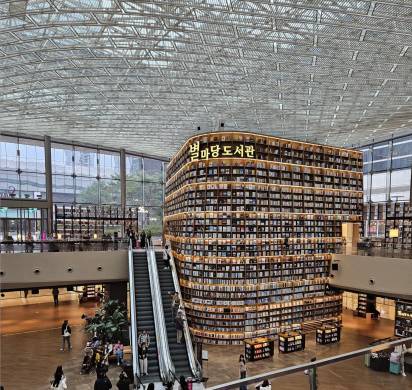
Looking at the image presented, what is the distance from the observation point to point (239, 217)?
14.1 m

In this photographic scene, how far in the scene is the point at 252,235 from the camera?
14.3 m

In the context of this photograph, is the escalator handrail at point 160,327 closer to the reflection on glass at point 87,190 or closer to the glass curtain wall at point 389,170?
the reflection on glass at point 87,190

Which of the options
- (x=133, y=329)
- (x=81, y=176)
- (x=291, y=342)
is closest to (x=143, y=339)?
(x=133, y=329)

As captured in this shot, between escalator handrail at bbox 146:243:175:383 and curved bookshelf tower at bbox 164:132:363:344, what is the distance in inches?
47.0

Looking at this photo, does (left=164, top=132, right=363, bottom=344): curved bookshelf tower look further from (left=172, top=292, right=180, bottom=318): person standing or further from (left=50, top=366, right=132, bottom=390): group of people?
(left=50, top=366, right=132, bottom=390): group of people

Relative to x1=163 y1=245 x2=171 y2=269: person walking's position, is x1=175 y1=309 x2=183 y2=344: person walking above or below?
below

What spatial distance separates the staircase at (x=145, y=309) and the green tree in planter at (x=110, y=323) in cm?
96

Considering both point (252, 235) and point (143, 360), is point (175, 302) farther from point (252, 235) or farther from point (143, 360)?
point (252, 235)

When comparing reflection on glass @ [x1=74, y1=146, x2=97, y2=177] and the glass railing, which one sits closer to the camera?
the glass railing

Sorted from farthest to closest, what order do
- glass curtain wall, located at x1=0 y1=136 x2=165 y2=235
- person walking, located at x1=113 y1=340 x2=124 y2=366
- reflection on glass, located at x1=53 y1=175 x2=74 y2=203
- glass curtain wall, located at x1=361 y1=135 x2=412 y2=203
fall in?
reflection on glass, located at x1=53 y1=175 x2=74 y2=203 → glass curtain wall, located at x1=361 y1=135 x2=412 y2=203 → glass curtain wall, located at x1=0 y1=136 x2=165 y2=235 → person walking, located at x1=113 y1=340 x2=124 y2=366

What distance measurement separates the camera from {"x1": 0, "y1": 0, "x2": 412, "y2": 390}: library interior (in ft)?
37.0

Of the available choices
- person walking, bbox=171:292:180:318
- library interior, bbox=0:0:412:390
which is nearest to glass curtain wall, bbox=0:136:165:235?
library interior, bbox=0:0:412:390

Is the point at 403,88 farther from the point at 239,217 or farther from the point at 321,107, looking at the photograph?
the point at 239,217

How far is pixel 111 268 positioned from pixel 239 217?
21.1ft
